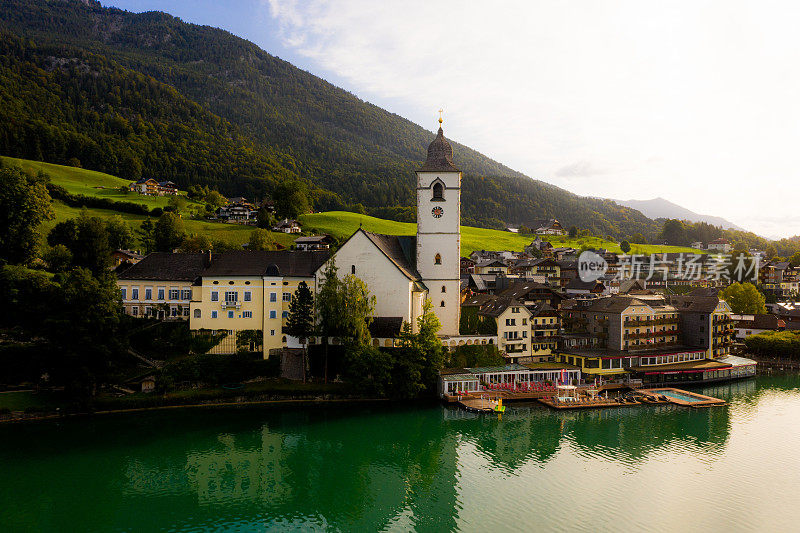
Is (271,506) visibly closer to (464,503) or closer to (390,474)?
(390,474)

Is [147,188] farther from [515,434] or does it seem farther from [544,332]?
[515,434]

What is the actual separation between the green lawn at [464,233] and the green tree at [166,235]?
28398 millimetres

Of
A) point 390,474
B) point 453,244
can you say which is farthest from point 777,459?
point 453,244

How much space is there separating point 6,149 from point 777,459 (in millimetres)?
126136

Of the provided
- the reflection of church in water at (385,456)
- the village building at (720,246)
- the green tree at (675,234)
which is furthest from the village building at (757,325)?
the green tree at (675,234)

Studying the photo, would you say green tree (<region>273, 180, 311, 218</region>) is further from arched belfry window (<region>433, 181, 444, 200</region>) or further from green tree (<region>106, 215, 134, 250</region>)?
arched belfry window (<region>433, 181, 444, 200</region>)

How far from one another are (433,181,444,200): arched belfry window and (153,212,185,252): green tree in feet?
138

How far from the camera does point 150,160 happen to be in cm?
12875

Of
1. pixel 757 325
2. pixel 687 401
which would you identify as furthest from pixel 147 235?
pixel 757 325

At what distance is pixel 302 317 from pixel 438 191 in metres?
17.7

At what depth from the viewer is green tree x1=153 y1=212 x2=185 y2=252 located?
6725 centimetres

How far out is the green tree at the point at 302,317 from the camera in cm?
3938

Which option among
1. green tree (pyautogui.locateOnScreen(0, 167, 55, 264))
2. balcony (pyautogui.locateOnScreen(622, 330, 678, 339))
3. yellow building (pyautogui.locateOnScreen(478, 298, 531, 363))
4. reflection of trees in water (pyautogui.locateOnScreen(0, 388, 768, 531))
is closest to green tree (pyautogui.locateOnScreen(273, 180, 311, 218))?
green tree (pyautogui.locateOnScreen(0, 167, 55, 264))

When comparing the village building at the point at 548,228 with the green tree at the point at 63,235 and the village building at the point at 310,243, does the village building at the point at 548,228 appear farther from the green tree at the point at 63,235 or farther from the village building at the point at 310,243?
the green tree at the point at 63,235
